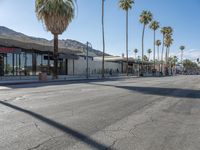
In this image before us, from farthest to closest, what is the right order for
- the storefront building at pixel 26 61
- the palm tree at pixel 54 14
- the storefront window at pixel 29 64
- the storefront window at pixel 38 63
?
1. the storefront window at pixel 38 63
2. the storefront window at pixel 29 64
3. the storefront building at pixel 26 61
4. the palm tree at pixel 54 14

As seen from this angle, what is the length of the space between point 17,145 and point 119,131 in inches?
109

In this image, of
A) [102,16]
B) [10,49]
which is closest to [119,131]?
[10,49]

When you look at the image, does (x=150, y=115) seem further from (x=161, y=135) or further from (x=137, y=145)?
(x=137, y=145)

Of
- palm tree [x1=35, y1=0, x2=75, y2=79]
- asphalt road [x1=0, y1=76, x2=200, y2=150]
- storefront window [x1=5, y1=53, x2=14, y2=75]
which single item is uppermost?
palm tree [x1=35, y1=0, x2=75, y2=79]

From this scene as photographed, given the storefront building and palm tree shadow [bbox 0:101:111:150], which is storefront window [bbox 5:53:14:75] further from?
palm tree shadow [bbox 0:101:111:150]

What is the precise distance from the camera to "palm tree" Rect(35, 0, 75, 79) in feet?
143

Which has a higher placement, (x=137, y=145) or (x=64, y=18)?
(x=64, y=18)

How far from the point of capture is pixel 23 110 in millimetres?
11867

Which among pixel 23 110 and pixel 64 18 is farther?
pixel 64 18

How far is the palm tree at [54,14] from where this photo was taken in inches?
1716

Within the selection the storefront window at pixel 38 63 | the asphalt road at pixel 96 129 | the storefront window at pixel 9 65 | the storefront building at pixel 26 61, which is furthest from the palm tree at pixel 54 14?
the asphalt road at pixel 96 129

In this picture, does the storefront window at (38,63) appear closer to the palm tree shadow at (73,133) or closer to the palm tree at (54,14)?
the palm tree at (54,14)

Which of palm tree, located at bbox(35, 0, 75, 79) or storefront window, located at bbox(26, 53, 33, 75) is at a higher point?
palm tree, located at bbox(35, 0, 75, 79)

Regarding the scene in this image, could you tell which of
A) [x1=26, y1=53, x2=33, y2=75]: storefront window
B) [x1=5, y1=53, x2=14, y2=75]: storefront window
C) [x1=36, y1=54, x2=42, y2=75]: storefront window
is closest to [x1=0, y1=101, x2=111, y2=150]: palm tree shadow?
[x1=5, y1=53, x2=14, y2=75]: storefront window
